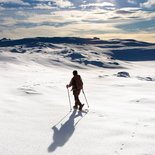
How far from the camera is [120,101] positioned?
2039 centimetres

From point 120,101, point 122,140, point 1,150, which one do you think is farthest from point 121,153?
point 120,101

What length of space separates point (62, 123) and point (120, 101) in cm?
719

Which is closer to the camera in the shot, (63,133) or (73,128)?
(63,133)

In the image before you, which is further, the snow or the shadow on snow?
the shadow on snow

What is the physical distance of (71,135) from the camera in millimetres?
12086

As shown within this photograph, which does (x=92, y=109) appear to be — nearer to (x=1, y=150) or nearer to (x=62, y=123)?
(x=62, y=123)

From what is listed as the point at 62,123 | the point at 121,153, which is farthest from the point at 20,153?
the point at 62,123

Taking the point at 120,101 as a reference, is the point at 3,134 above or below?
above

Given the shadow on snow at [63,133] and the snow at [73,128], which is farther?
the shadow on snow at [63,133]

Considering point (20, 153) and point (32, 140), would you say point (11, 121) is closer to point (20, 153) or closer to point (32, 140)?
point (32, 140)

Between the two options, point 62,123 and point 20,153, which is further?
point 62,123

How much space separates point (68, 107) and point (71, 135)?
5363mm

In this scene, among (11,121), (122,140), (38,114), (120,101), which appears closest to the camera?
(122,140)

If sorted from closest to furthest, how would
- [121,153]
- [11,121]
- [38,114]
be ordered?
1. [121,153]
2. [11,121]
3. [38,114]
